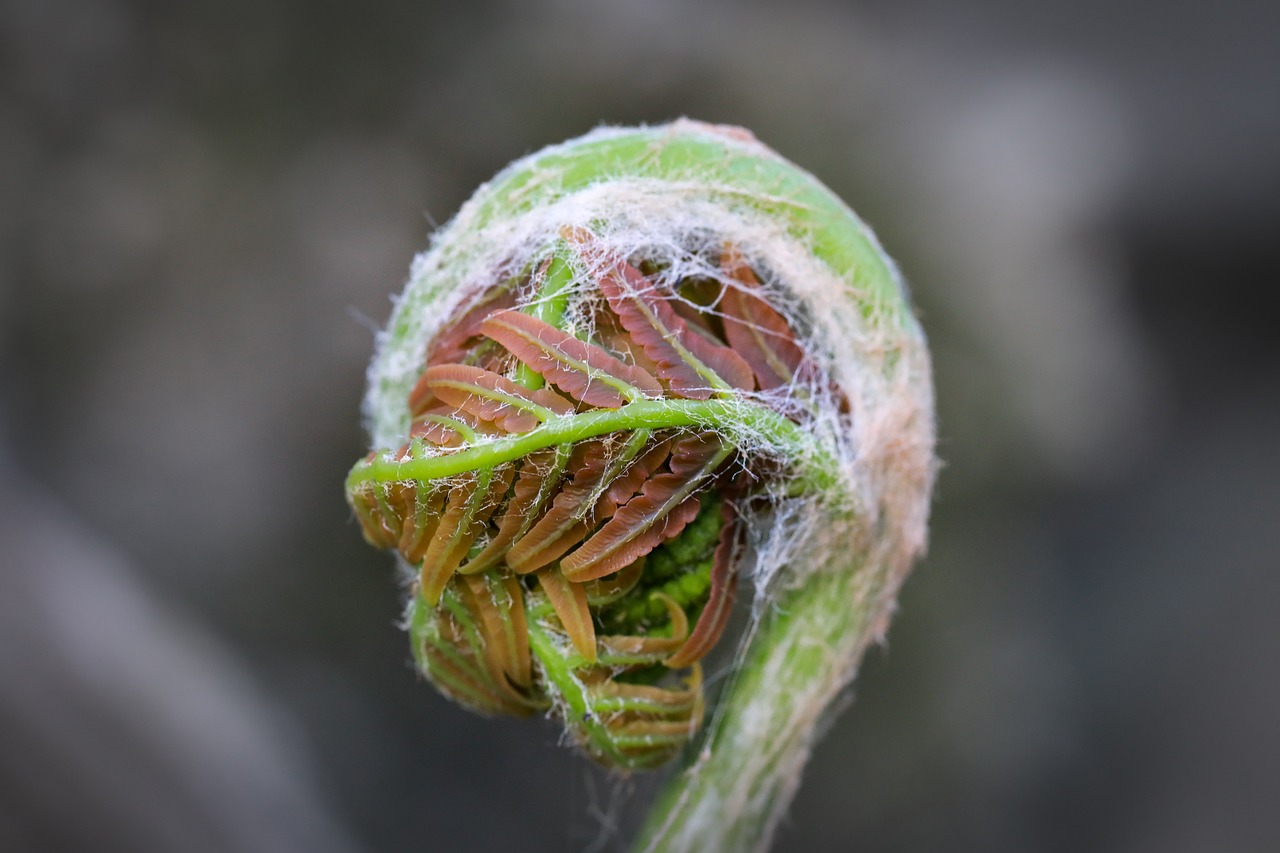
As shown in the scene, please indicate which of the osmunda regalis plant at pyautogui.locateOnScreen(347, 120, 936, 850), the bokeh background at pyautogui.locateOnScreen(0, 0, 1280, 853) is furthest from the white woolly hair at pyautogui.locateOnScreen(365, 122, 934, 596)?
the bokeh background at pyautogui.locateOnScreen(0, 0, 1280, 853)

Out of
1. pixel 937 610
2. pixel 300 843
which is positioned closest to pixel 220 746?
pixel 300 843

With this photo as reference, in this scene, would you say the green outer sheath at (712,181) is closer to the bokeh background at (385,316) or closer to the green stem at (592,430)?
the green stem at (592,430)

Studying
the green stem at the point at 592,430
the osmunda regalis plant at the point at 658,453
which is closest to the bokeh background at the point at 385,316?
the osmunda regalis plant at the point at 658,453

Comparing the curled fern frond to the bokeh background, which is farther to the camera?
the bokeh background

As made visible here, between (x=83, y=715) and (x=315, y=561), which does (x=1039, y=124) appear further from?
(x=83, y=715)

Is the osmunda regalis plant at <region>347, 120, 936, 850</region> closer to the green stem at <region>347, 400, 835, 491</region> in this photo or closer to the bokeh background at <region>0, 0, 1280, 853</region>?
the green stem at <region>347, 400, 835, 491</region>
